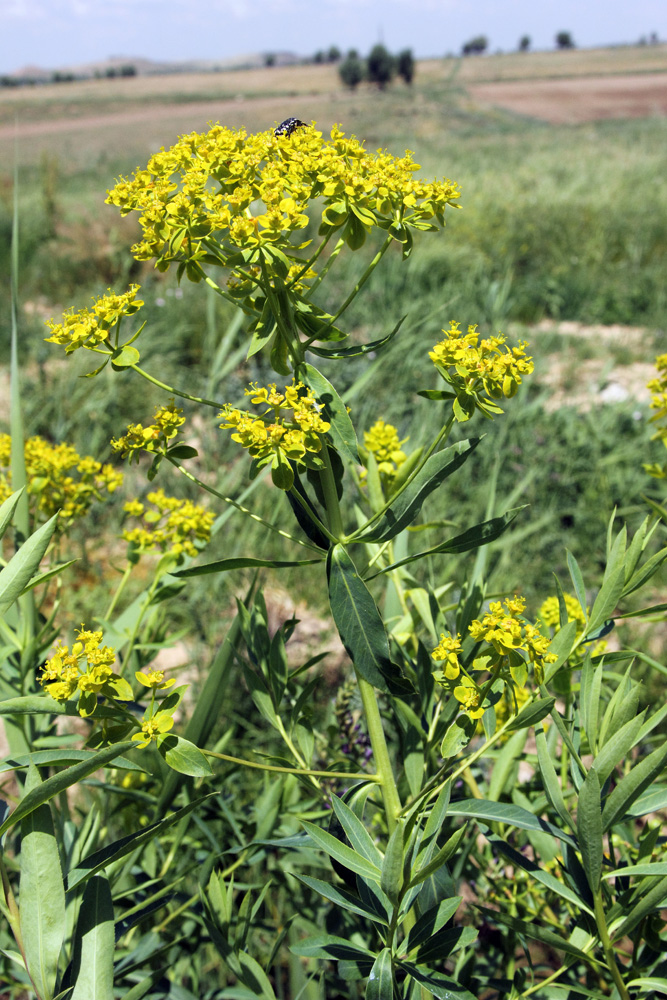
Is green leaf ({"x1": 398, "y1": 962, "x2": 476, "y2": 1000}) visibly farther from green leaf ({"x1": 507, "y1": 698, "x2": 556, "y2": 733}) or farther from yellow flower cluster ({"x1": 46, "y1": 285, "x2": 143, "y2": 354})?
yellow flower cluster ({"x1": 46, "y1": 285, "x2": 143, "y2": 354})

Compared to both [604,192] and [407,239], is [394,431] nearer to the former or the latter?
[407,239]

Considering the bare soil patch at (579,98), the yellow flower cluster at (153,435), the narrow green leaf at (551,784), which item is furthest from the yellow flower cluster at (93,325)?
the bare soil patch at (579,98)

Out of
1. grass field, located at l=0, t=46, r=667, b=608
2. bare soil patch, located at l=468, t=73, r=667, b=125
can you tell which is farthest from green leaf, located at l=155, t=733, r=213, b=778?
bare soil patch, located at l=468, t=73, r=667, b=125

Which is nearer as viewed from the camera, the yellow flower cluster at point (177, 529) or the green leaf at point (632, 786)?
the green leaf at point (632, 786)

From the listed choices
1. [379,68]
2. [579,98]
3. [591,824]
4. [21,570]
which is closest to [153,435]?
[21,570]

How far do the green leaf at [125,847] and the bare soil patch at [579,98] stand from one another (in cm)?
3022

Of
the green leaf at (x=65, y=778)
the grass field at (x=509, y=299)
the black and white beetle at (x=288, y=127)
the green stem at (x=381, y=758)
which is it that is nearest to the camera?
the green leaf at (x=65, y=778)

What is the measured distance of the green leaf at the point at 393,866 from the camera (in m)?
0.67

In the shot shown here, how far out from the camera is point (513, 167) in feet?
39.2

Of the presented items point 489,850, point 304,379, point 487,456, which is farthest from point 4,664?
point 487,456

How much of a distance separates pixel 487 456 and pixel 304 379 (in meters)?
2.81

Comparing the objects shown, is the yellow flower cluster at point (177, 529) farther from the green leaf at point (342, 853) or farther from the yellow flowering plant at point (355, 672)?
the green leaf at point (342, 853)

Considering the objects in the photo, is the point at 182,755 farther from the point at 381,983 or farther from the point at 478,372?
the point at 478,372

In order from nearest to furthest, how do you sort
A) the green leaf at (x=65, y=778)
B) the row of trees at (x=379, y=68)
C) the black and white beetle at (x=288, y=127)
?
the green leaf at (x=65, y=778) < the black and white beetle at (x=288, y=127) < the row of trees at (x=379, y=68)
